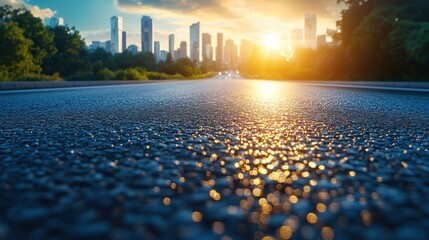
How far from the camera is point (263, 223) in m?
1.08

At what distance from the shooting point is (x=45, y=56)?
56562 millimetres

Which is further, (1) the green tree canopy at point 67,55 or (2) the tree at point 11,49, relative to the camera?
(1) the green tree canopy at point 67,55

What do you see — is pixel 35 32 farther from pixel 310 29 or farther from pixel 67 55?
pixel 310 29

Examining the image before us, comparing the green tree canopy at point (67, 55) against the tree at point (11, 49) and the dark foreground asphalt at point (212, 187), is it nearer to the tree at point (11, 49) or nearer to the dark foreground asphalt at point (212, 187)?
the tree at point (11, 49)

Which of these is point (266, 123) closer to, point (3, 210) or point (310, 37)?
point (3, 210)

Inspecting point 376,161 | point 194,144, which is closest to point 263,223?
point 376,161

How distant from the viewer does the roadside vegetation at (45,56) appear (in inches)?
1349

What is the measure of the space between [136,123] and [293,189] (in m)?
2.75

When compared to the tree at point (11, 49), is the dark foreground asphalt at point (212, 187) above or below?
below

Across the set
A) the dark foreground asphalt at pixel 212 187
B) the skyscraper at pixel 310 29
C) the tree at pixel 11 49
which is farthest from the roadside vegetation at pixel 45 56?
the skyscraper at pixel 310 29

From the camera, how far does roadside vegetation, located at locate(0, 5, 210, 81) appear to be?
112 ft

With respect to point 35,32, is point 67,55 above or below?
below

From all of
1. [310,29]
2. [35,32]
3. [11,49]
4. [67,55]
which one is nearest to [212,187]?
[11,49]

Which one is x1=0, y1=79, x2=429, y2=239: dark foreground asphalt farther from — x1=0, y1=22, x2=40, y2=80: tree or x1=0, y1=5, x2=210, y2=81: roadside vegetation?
x1=0, y1=22, x2=40, y2=80: tree
